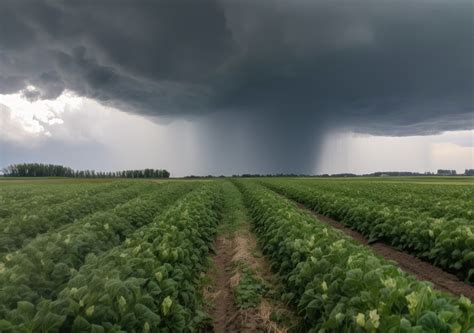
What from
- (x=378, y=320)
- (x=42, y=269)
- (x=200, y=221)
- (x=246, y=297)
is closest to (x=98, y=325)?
(x=42, y=269)

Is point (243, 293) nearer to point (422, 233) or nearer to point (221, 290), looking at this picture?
point (221, 290)

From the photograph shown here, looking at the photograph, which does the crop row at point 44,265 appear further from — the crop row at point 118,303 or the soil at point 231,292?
the soil at point 231,292

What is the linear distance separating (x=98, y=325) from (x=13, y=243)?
8418 millimetres

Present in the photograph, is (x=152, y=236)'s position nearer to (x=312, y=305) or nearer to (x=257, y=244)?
(x=312, y=305)

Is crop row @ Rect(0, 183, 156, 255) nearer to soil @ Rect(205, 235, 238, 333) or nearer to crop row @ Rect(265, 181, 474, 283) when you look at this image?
soil @ Rect(205, 235, 238, 333)

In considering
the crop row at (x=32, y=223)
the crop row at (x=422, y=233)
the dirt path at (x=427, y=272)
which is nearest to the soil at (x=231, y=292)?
the dirt path at (x=427, y=272)

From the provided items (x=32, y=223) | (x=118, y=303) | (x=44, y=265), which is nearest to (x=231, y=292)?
(x=44, y=265)

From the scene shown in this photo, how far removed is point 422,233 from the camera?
10.2 metres

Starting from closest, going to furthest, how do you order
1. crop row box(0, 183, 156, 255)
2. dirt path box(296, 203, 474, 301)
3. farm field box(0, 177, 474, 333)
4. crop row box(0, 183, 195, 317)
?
farm field box(0, 177, 474, 333) → crop row box(0, 183, 195, 317) → dirt path box(296, 203, 474, 301) → crop row box(0, 183, 156, 255)

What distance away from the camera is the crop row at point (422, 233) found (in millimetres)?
8625

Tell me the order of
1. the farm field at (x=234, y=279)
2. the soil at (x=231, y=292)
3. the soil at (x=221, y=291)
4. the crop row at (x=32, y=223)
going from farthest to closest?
1. the crop row at (x=32, y=223)
2. the soil at (x=221, y=291)
3. the soil at (x=231, y=292)
4. the farm field at (x=234, y=279)

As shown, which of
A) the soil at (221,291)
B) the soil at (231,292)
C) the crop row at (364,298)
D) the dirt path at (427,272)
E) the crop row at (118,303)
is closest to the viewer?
the crop row at (364,298)

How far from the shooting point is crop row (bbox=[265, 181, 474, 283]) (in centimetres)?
862

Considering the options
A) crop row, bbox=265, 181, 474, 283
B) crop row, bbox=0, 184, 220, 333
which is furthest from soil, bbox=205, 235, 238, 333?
crop row, bbox=265, 181, 474, 283
